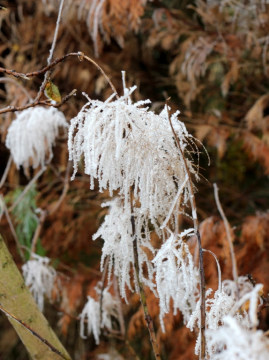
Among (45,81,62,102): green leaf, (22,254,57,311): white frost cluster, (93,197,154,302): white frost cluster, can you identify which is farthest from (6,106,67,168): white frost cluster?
(93,197,154,302): white frost cluster

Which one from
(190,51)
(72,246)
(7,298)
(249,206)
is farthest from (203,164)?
(7,298)

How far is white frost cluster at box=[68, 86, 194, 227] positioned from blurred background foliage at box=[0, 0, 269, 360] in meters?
0.68

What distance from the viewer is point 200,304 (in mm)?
614

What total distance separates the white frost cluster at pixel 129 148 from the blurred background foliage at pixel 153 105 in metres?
0.68

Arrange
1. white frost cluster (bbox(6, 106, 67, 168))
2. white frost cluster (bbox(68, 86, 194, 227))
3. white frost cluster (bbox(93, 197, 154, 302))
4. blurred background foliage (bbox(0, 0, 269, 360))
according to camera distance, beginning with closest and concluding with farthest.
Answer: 1. white frost cluster (bbox(68, 86, 194, 227))
2. white frost cluster (bbox(93, 197, 154, 302))
3. white frost cluster (bbox(6, 106, 67, 168))
4. blurred background foliage (bbox(0, 0, 269, 360))

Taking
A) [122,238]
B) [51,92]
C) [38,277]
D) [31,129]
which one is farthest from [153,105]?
[122,238]

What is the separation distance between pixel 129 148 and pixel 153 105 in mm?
1150

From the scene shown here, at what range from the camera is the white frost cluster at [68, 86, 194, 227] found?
0.61 m

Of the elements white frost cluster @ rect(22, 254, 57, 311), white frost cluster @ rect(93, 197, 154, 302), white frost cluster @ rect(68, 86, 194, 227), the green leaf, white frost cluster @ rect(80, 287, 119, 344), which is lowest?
white frost cluster @ rect(80, 287, 119, 344)

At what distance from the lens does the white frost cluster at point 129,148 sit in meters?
0.61

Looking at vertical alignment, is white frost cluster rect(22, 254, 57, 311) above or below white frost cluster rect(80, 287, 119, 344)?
above

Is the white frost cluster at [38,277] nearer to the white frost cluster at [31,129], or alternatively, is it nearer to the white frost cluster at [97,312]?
the white frost cluster at [97,312]

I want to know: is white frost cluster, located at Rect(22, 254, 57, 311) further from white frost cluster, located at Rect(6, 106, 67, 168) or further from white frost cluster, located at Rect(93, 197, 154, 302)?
white frost cluster, located at Rect(93, 197, 154, 302)

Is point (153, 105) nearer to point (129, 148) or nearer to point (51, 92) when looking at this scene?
point (51, 92)
